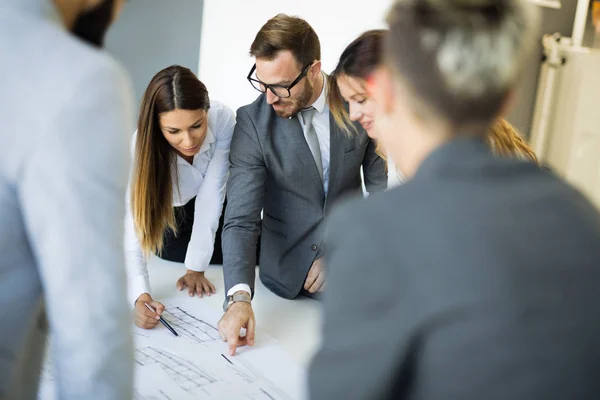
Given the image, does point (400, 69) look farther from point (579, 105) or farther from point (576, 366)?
point (579, 105)

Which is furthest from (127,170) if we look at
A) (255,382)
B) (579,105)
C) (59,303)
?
(579,105)

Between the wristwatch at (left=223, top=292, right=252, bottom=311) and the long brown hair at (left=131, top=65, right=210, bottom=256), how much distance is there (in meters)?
0.30

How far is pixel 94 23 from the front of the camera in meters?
0.65

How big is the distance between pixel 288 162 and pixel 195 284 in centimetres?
44

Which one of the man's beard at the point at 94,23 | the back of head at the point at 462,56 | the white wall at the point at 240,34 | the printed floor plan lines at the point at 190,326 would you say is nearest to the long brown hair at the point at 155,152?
the printed floor plan lines at the point at 190,326

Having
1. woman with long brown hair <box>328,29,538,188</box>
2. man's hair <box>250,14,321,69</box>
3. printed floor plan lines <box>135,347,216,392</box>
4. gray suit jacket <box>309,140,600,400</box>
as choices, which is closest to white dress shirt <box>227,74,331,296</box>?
man's hair <box>250,14,321,69</box>

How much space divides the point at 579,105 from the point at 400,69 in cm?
267

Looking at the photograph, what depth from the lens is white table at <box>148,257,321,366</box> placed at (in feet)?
4.39

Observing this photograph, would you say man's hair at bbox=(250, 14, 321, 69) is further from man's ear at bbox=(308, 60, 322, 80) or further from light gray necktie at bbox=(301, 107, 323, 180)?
light gray necktie at bbox=(301, 107, 323, 180)

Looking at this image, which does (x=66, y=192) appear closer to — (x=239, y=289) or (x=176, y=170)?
(x=239, y=289)

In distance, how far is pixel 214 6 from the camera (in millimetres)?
3307

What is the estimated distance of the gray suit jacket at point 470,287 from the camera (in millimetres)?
474

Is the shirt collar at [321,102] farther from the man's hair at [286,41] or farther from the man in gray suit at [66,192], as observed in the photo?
the man in gray suit at [66,192]

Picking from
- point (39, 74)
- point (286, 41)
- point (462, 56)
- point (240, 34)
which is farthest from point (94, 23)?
point (240, 34)
